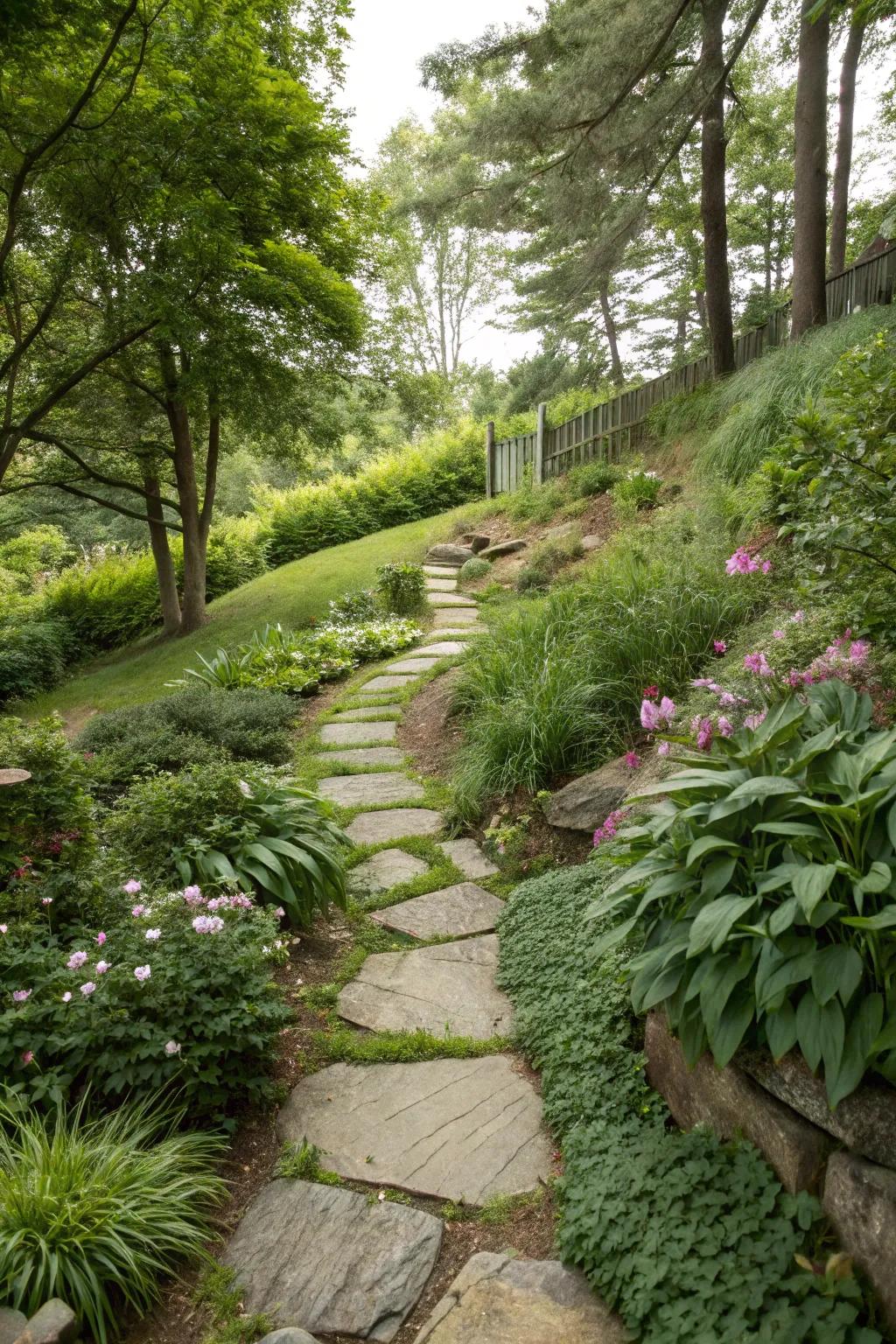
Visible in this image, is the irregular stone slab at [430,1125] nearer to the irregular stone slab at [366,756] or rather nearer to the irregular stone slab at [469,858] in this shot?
the irregular stone slab at [469,858]

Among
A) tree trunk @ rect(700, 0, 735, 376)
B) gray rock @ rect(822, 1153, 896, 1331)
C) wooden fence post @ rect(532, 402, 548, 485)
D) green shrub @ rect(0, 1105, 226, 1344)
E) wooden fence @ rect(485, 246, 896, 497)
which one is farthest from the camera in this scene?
wooden fence post @ rect(532, 402, 548, 485)

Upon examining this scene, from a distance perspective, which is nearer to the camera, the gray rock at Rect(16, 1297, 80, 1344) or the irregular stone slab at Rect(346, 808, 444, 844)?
the gray rock at Rect(16, 1297, 80, 1344)

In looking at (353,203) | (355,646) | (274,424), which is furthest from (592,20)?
(355,646)

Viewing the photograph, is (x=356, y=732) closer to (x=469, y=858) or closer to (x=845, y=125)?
(x=469, y=858)

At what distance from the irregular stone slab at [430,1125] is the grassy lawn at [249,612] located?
6.71 metres

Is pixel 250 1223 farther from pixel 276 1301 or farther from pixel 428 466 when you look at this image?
pixel 428 466

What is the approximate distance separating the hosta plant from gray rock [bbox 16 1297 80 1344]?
4.34ft

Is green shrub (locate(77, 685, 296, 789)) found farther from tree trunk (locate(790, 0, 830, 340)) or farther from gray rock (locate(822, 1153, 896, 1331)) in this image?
tree trunk (locate(790, 0, 830, 340))

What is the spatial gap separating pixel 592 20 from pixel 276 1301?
9.04m

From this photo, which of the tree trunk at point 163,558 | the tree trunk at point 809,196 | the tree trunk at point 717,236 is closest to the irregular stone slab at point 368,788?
the tree trunk at point 809,196

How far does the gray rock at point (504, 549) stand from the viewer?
10016 mm

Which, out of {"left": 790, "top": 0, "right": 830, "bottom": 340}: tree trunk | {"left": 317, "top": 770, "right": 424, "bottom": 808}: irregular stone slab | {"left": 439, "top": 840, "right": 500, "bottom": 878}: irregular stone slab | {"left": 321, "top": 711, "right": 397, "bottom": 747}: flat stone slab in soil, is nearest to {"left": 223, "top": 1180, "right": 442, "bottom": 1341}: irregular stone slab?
{"left": 439, "top": 840, "right": 500, "bottom": 878}: irregular stone slab

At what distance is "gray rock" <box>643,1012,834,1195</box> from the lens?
1.51 metres

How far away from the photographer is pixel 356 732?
561cm
